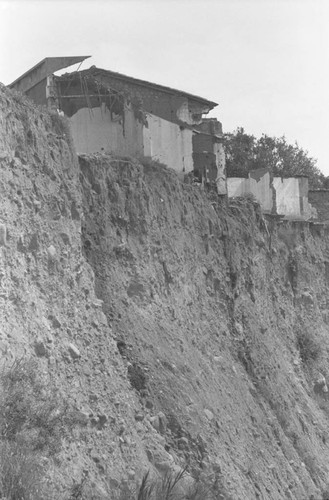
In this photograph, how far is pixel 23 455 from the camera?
34.7ft

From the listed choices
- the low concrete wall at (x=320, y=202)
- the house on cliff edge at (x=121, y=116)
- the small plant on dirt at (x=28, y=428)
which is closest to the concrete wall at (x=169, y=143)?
the house on cliff edge at (x=121, y=116)

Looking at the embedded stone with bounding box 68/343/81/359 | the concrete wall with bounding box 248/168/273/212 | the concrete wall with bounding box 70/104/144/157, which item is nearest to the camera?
the embedded stone with bounding box 68/343/81/359

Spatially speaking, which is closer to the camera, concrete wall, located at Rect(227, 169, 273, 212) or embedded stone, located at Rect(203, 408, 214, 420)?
embedded stone, located at Rect(203, 408, 214, 420)

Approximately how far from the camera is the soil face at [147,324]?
1295 cm

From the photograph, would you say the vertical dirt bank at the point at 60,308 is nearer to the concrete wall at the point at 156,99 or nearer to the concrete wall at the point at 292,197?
the concrete wall at the point at 156,99

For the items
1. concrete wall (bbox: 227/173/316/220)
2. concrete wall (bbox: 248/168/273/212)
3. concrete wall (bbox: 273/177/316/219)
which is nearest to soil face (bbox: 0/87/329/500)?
concrete wall (bbox: 227/173/316/220)

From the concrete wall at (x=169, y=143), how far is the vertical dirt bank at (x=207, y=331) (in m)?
0.72

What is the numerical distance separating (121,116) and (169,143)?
5.34ft

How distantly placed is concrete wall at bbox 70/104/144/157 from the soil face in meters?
0.75

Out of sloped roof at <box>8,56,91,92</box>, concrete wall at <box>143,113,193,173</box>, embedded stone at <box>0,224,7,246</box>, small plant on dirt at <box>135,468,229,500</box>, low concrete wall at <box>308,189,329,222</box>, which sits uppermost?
sloped roof at <box>8,56,91,92</box>

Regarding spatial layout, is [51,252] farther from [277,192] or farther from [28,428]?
[277,192]

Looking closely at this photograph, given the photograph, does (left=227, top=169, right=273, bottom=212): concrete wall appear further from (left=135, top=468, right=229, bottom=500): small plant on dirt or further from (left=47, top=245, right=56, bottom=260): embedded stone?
(left=47, top=245, right=56, bottom=260): embedded stone

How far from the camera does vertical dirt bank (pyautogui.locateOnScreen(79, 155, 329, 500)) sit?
15.8 metres

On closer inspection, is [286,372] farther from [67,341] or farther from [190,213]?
[67,341]
